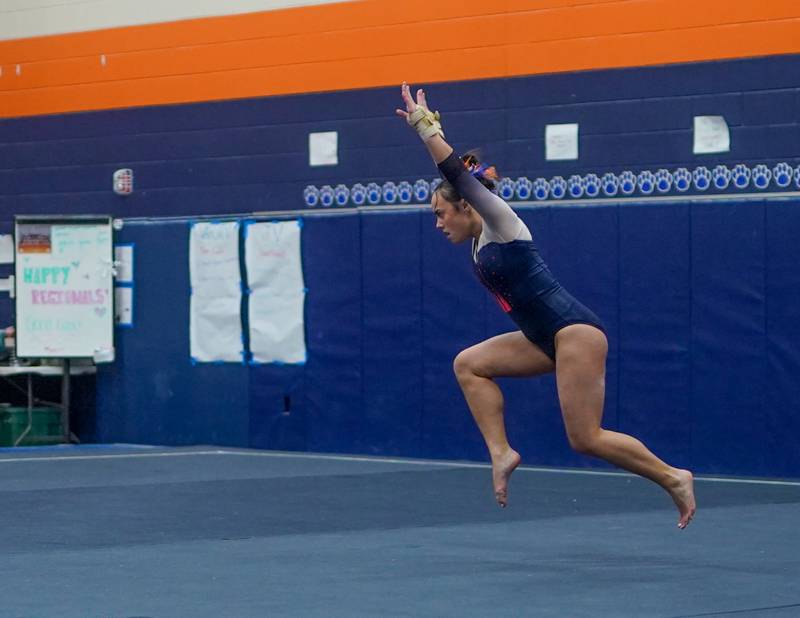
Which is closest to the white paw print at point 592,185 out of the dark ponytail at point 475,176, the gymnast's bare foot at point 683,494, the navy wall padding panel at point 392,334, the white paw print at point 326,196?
the navy wall padding panel at point 392,334

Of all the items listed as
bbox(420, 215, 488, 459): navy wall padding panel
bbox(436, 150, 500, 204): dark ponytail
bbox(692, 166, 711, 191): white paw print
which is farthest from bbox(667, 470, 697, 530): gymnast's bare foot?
bbox(420, 215, 488, 459): navy wall padding panel

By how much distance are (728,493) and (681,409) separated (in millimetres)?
1497

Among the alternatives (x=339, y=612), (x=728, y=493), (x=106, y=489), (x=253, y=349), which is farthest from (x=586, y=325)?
(x=253, y=349)

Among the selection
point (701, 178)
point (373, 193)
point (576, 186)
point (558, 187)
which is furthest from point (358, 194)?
point (701, 178)

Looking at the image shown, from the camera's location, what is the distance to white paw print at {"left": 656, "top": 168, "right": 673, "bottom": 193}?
481 inches

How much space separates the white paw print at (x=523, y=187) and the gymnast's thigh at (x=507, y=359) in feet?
19.0

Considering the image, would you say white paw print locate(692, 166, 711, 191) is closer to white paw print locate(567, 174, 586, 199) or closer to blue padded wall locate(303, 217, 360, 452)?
white paw print locate(567, 174, 586, 199)

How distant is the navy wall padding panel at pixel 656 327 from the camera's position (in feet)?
39.7

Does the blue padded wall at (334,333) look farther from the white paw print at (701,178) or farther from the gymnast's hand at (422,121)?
the gymnast's hand at (422,121)

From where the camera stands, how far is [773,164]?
38.4ft

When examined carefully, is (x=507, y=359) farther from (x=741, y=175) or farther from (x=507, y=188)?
(x=507, y=188)

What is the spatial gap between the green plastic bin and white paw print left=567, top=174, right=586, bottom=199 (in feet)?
17.2

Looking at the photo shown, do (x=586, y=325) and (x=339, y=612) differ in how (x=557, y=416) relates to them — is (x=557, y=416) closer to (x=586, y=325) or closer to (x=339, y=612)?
(x=586, y=325)

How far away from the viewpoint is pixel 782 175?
1166cm
